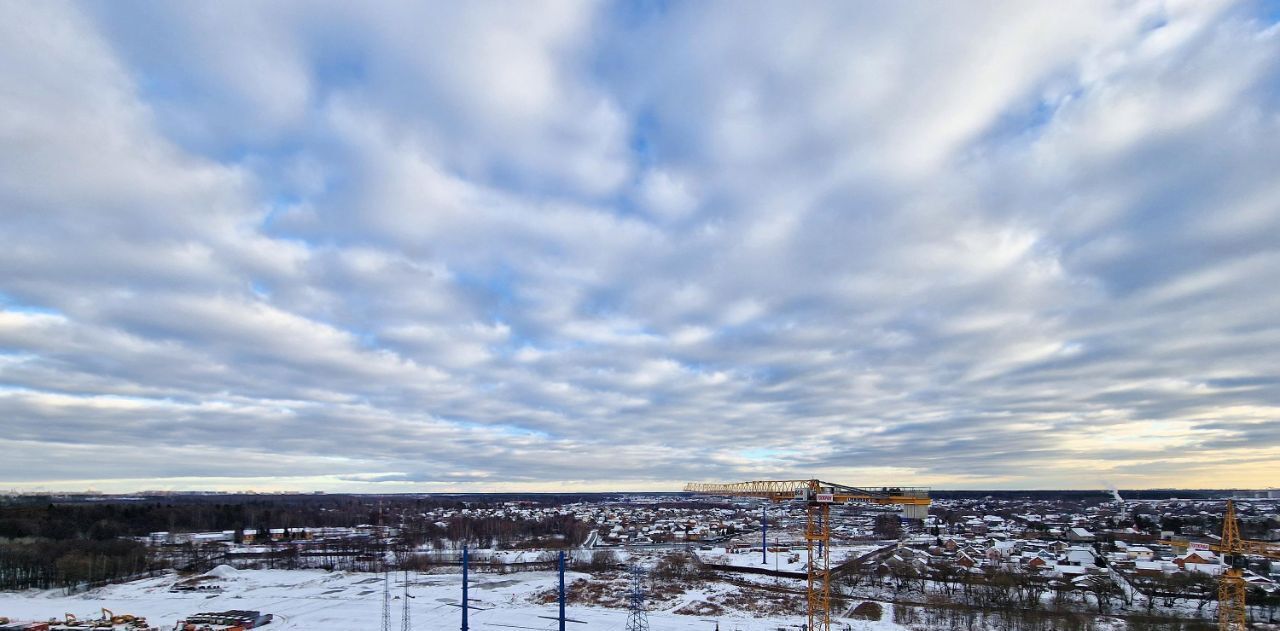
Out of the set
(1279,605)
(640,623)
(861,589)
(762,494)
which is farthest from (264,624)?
(1279,605)

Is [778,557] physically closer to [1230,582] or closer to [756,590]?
[756,590]

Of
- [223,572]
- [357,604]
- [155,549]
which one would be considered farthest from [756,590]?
[155,549]

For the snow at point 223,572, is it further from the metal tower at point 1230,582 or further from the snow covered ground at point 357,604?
the metal tower at point 1230,582

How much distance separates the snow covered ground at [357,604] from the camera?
40.0m

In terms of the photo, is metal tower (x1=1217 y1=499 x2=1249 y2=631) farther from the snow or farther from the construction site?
the snow

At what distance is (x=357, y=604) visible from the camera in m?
46.9

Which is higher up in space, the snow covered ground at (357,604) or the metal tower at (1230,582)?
the metal tower at (1230,582)

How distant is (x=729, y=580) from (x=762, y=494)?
1818 centimetres

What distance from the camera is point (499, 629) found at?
3838cm

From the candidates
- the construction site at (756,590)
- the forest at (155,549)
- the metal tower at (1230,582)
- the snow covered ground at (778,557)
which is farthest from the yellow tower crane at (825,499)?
the forest at (155,549)

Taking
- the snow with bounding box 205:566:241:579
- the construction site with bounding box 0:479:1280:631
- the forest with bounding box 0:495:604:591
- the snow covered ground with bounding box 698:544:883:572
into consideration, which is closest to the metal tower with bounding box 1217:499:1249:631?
the construction site with bounding box 0:479:1280:631

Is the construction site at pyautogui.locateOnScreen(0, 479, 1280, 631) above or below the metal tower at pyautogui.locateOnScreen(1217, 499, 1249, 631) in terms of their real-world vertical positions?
below

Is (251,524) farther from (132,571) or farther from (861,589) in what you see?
(861,589)

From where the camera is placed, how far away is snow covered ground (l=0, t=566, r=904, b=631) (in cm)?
4000
